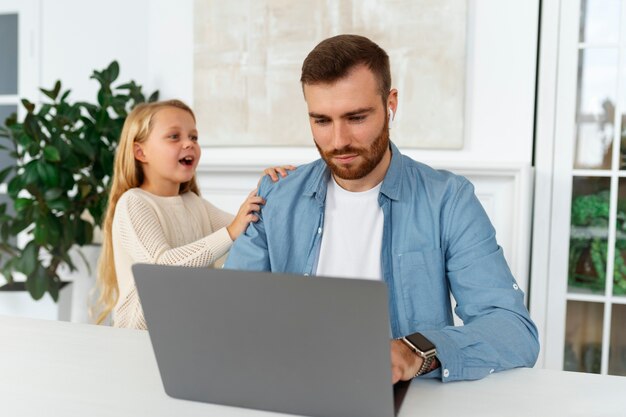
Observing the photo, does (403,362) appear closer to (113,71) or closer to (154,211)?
(154,211)

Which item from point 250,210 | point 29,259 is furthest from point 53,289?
point 250,210

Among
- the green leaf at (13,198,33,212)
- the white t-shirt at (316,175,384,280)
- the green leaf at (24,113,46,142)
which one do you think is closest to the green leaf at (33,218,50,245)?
the green leaf at (13,198,33,212)

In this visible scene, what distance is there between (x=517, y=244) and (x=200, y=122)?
1.60 m

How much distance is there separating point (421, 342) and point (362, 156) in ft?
1.94

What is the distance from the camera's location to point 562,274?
3.07 meters

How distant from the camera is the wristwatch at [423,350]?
1167mm

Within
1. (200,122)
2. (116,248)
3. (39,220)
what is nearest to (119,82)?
(200,122)

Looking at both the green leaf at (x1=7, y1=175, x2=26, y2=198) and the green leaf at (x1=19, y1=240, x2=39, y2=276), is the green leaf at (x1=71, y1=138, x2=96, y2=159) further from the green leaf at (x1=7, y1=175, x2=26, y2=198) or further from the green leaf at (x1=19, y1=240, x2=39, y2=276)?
the green leaf at (x1=19, y1=240, x2=39, y2=276)

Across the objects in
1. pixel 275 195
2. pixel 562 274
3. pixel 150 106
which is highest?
pixel 150 106

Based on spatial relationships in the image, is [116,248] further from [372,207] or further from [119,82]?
[119,82]

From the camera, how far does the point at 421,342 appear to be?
1.20m

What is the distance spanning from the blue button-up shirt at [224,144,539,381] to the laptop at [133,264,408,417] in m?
0.37

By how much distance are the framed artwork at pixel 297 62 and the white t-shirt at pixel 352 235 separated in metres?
1.35

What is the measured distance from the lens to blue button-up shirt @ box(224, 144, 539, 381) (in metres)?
1.44
